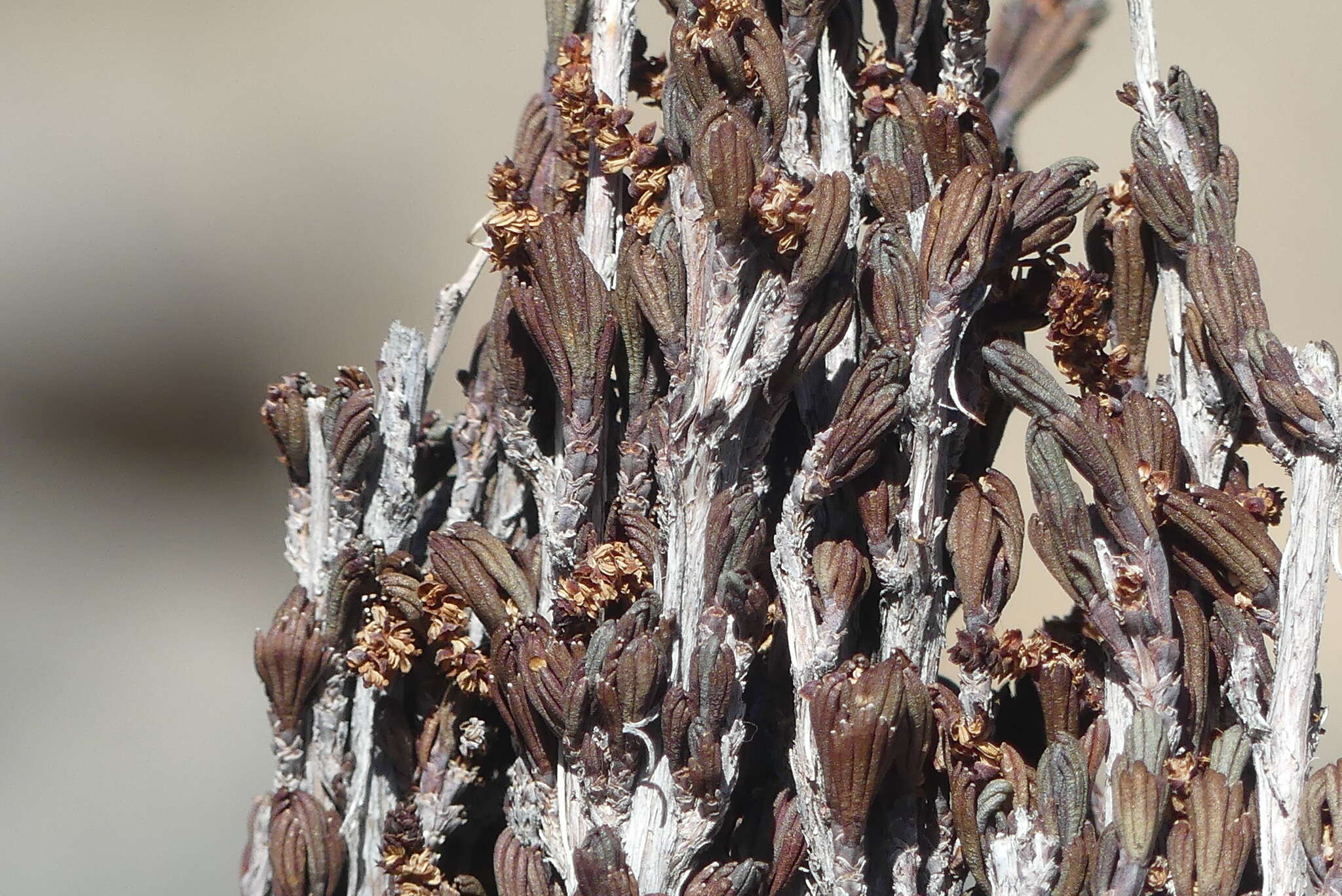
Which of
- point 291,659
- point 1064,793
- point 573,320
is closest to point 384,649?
point 291,659

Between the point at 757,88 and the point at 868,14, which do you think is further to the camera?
the point at 868,14

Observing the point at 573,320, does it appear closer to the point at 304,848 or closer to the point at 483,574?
the point at 483,574

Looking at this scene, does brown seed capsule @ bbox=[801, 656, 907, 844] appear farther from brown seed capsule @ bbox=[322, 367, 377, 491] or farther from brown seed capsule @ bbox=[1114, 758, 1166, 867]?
brown seed capsule @ bbox=[322, 367, 377, 491]

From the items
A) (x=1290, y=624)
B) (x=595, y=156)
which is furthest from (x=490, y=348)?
(x=1290, y=624)

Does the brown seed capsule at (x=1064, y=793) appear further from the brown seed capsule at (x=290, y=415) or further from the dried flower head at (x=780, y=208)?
the brown seed capsule at (x=290, y=415)

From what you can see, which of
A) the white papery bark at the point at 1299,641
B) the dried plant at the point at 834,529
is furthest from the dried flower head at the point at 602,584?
the white papery bark at the point at 1299,641

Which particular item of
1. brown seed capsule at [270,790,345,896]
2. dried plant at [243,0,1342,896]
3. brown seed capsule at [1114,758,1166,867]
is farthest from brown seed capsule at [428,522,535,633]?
brown seed capsule at [1114,758,1166,867]

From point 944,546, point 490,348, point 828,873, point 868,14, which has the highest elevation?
point 868,14

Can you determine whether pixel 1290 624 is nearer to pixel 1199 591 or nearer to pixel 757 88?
pixel 1199 591
